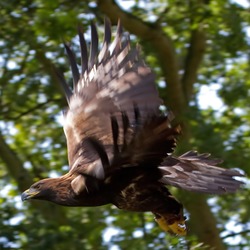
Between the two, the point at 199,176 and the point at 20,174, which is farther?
the point at 20,174

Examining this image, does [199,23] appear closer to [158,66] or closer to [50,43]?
[158,66]

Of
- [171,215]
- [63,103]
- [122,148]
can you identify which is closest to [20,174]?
[63,103]

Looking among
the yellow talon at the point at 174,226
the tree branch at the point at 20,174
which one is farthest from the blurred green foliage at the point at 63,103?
the yellow talon at the point at 174,226

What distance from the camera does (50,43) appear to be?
11.4m

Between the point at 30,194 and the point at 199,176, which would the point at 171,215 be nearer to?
the point at 199,176

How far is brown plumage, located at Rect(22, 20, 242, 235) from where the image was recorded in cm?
684

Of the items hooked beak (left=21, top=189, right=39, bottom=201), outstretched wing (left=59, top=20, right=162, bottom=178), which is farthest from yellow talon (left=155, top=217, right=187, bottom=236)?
hooked beak (left=21, top=189, right=39, bottom=201)

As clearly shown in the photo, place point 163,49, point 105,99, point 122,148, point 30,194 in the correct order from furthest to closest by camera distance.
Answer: point 163,49
point 30,194
point 105,99
point 122,148

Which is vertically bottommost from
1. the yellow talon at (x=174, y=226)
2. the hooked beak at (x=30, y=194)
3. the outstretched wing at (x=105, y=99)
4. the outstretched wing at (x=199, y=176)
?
the yellow talon at (x=174, y=226)

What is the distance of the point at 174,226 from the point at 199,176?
454 millimetres

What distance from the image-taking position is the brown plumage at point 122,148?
684cm

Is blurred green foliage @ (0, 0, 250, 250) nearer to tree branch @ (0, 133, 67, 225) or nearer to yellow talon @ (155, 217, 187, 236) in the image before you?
tree branch @ (0, 133, 67, 225)

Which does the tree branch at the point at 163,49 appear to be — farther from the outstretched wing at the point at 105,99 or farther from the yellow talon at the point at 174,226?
the yellow talon at the point at 174,226

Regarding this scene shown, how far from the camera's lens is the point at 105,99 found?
7.15 m
